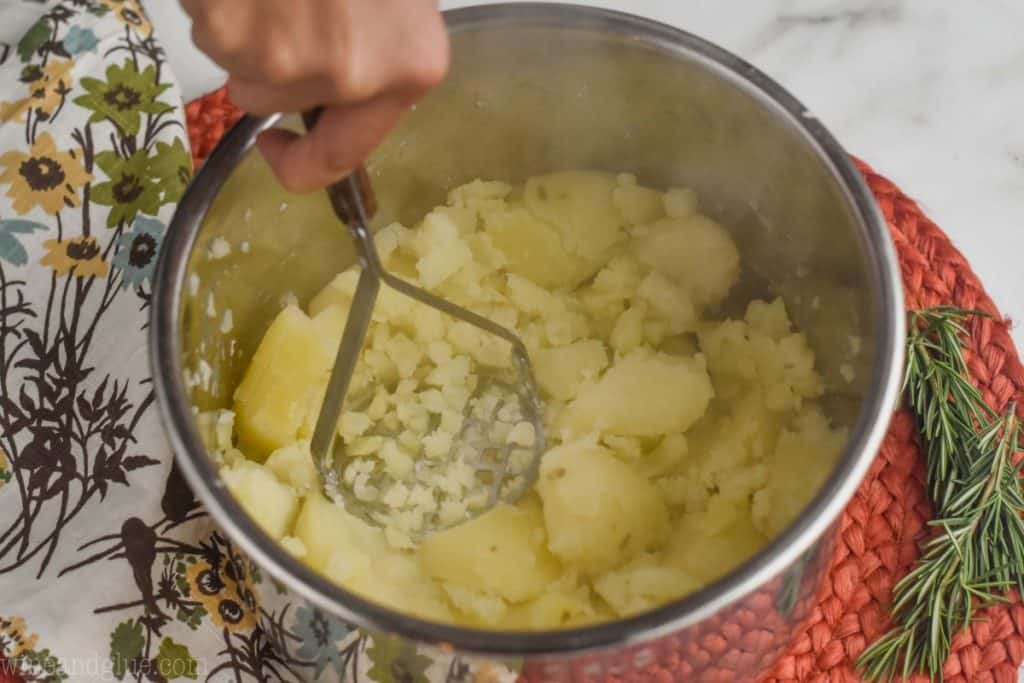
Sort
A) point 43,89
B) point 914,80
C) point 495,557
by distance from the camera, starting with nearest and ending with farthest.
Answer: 1. point 495,557
2. point 43,89
3. point 914,80

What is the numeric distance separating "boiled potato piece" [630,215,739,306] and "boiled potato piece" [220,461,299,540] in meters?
0.31

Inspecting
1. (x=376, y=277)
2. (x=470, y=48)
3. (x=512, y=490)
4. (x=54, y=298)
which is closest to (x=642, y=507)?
(x=512, y=490)

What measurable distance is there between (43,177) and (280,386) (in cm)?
29

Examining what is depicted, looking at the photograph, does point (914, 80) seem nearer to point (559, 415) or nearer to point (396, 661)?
point (559, 415)

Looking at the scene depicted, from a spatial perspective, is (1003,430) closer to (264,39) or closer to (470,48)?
(470,48)

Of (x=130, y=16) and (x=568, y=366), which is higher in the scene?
(x=130, y=16)

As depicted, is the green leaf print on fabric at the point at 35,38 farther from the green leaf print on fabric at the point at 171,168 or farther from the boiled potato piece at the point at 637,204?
the boiled potato piece at the point at 637,204

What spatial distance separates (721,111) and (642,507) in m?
0.27

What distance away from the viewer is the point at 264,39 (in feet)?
1.41

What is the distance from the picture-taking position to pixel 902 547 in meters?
0.74

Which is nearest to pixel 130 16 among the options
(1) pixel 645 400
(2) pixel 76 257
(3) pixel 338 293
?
(2) pixel 76 257

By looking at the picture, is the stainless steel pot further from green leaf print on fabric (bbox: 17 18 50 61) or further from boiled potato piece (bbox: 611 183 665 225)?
green leaf print on fabric (bbox: 17 18 50 61)

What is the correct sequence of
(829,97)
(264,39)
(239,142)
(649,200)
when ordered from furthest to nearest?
(829,97) → (649,200) → (239,142) → (264,39)

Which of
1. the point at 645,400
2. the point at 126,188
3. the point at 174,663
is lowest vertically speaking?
the point at 174,663
